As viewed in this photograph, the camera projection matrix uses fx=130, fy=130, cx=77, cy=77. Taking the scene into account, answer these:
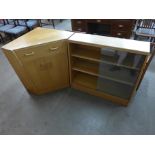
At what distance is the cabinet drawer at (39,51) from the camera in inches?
59.6

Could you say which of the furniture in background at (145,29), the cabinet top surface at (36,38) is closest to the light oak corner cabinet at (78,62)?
the cabinet top surface at (36,38)

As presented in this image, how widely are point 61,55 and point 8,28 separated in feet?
7.74

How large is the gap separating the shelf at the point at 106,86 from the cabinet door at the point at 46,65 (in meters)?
0.28

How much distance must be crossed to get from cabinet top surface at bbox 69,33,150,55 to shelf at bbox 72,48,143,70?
0.18m

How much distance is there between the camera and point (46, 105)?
1.97 m

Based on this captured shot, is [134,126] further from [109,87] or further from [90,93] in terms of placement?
[90,93]

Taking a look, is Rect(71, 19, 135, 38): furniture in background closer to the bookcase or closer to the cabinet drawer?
the bookcase

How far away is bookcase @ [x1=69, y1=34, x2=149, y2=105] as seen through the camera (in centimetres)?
143

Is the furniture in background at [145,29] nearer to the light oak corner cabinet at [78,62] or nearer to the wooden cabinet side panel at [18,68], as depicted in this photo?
the light oak corner cabinet at [78,62]

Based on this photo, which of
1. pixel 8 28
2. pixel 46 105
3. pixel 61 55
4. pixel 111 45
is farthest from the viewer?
pixel 8 28

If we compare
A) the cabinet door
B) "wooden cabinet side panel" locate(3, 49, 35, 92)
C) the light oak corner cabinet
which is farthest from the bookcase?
"wooden cabinet side panel" locate(3, 49, 35, 92)

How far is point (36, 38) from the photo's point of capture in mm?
1620

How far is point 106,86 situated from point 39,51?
1.06m
